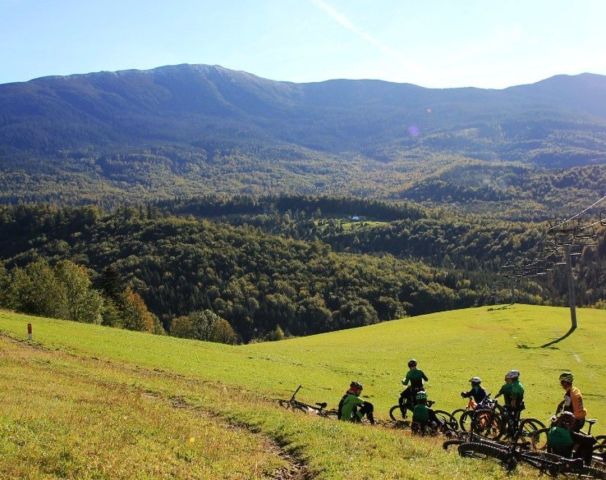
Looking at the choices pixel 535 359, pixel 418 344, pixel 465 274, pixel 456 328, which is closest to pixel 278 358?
pixel 418 344

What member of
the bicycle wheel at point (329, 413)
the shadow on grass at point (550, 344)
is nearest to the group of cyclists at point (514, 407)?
the bicycle wheel at point (329, 413)

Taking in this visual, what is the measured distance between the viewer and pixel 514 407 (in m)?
22.0

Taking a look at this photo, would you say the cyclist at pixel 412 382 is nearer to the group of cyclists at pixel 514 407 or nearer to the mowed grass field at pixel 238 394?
the group of cyclists at pixel 514 407

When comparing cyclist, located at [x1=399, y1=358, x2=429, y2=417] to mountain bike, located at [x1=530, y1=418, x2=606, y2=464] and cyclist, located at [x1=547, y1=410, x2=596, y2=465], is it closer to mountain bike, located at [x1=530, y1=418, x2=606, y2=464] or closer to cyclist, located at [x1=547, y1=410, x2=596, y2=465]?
mountain bike, located at [x1=530, y1=418, x2=606, y2=464]

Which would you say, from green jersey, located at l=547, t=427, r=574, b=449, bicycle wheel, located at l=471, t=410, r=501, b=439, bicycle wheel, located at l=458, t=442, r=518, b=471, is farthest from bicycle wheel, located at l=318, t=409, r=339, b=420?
green jersey, located at l=547, t=427, r=574, b=449

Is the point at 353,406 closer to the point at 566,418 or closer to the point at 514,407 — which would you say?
the point at 514,407

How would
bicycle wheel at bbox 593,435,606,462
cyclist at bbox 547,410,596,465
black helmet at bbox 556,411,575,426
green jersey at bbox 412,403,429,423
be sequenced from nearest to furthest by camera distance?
1. cyclist at bbox 547,410,596,465
2. black helmet at bbox 556,411,575,426
3. bicycle wheel at bbox 593,435,606,462
4. green jersey at bbox 412,403,429,423

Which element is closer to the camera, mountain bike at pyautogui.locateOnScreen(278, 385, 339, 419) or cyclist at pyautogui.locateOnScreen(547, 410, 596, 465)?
cyclist at pyautogui.locateOnScreen(547, 410, 596, 465)

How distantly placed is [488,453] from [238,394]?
17.4 metres

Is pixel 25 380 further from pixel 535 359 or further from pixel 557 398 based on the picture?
pixel 535 359

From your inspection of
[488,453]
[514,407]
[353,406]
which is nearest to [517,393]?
[514,407]

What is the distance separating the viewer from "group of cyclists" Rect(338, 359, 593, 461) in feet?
56.1

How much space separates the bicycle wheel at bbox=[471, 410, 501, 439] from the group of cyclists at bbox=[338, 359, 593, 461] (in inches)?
25.0

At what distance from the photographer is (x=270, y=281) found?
7121 inches
